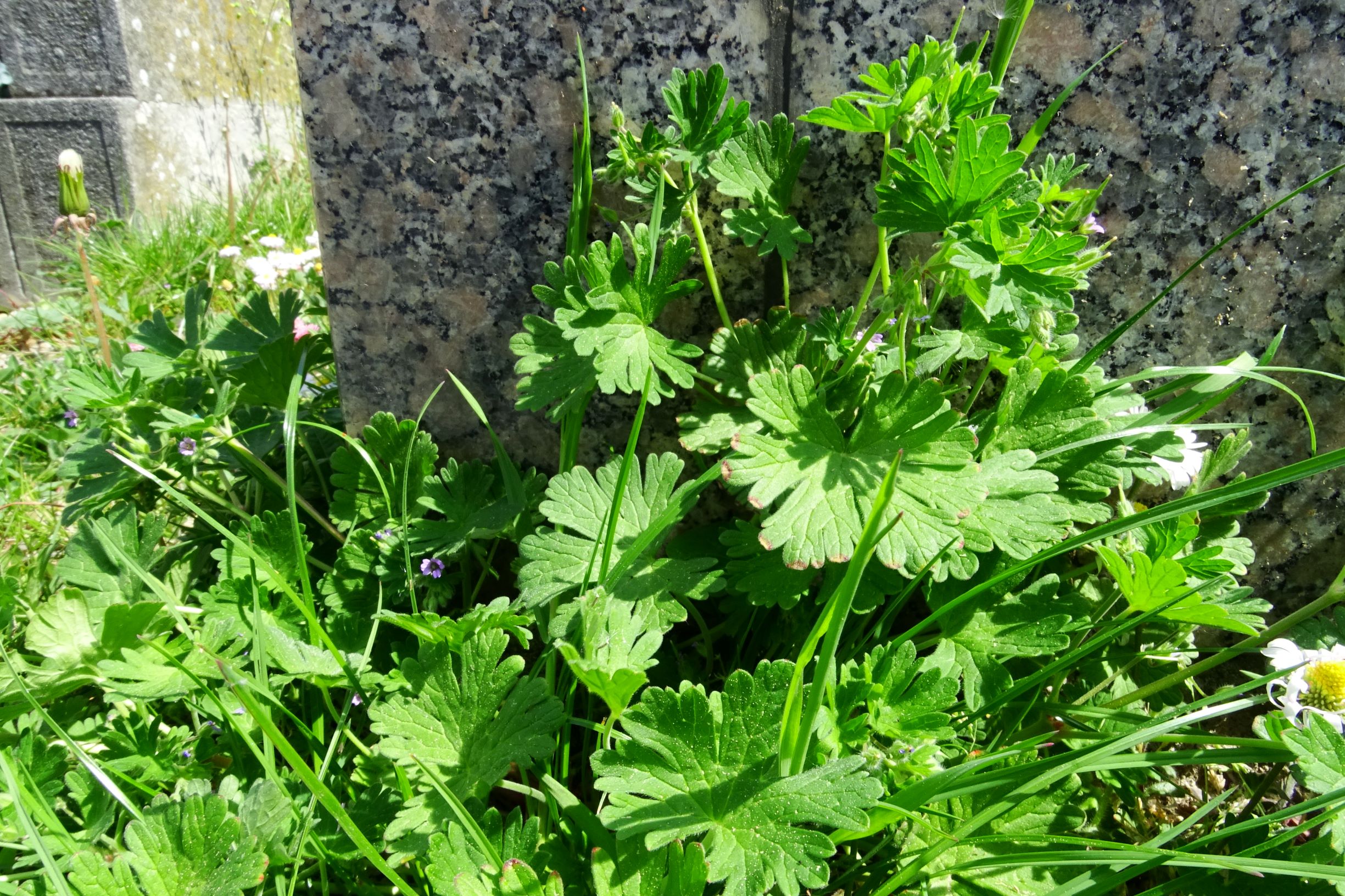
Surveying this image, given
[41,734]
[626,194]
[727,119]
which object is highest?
[727,119]

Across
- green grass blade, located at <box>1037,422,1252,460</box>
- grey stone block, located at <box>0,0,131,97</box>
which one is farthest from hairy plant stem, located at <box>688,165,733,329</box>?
grey stone block, located at <box>0,0,131,97</box>

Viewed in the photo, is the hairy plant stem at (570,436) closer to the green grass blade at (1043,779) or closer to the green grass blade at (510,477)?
the green grass blade at (510,477)

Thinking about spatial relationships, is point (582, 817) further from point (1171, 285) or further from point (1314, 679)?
point (1171, 285)

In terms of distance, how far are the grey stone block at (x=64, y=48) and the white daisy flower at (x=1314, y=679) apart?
4.46m

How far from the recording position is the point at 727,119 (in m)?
1.38

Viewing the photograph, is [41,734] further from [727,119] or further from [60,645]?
[727,119]

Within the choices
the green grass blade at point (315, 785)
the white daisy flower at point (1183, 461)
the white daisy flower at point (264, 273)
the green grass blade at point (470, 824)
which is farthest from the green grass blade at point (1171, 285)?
the white daisy flower at point (264, 273)

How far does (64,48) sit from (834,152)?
3667mm

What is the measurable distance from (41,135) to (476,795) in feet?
12.9

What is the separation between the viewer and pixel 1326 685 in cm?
127

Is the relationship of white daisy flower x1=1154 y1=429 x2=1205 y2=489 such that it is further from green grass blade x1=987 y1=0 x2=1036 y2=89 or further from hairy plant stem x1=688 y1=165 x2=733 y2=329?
hairy plant stem x1=688 y1=165 x2=733 y2=329

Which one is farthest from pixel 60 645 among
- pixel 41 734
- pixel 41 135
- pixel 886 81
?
pixel 41 135

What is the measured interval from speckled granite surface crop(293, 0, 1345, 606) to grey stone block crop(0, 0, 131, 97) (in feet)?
9.27

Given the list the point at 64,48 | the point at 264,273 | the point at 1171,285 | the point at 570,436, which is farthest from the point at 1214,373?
the point at 64,48
